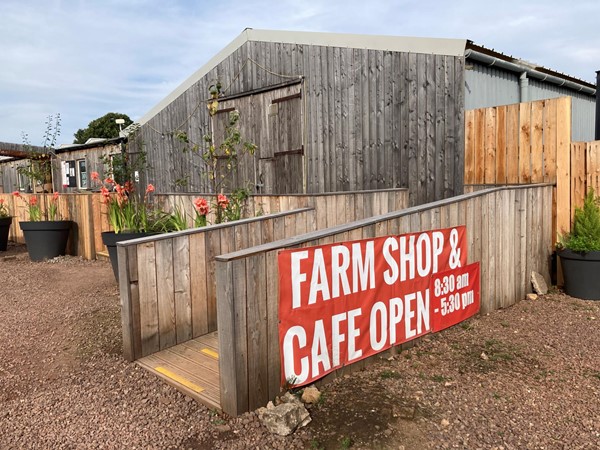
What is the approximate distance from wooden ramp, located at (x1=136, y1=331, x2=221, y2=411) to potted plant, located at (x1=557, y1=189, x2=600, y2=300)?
13.7 ft

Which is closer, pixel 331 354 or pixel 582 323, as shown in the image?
pixel 331 354

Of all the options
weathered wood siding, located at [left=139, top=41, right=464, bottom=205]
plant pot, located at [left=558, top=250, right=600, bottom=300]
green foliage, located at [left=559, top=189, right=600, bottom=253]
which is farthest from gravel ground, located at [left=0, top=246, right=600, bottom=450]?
weathered wood siding, located at [left=139, top=41, right=464, bottom=205]

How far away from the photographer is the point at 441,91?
259 inches

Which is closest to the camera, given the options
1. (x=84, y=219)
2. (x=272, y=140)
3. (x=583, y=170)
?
(x=583, y=170)

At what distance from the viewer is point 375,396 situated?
3.22m

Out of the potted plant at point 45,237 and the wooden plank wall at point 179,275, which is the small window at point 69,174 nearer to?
the potted plant at point 45,237

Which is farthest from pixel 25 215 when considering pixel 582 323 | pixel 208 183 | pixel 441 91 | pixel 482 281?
pixel 582 323

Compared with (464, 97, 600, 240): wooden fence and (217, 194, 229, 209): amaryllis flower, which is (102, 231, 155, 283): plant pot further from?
(464, 97, 600, 240): wooden fence

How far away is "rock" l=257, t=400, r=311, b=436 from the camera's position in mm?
2781

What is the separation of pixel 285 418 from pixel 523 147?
496 cm

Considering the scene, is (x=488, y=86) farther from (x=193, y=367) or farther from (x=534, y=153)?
(x=193, y=367)

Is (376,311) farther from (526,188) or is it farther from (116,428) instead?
(526,188)

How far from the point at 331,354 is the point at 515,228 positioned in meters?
3.16

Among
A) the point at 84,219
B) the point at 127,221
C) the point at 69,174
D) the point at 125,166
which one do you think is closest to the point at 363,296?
the point at 127,221
